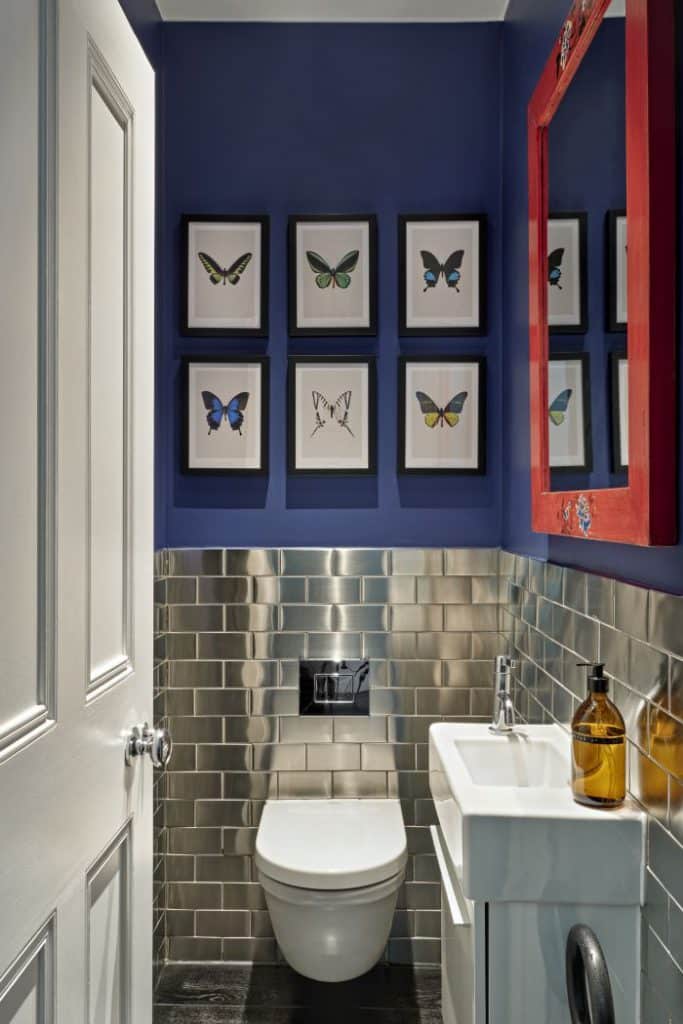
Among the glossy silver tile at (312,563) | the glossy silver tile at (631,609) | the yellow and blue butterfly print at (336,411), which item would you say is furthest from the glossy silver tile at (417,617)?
the glossy silver tile at (631,609)

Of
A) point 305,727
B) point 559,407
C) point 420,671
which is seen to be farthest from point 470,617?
point 559,407

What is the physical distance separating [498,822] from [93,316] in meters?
0.97

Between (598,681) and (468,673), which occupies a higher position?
(598,681)

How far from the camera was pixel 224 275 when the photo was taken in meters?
2.42

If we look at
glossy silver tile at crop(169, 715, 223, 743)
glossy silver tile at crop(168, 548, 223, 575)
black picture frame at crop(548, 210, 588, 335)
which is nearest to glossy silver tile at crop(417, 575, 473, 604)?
glossy silver tile at crop(168, 548, 223, 575)

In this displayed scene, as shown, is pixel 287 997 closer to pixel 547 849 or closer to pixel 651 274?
pixel 547 849

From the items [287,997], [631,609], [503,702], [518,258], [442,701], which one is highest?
[518,258]

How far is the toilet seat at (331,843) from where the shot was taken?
73.2 inches

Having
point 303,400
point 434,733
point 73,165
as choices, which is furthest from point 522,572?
point 73,165

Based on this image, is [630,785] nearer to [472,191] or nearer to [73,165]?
[73,165]

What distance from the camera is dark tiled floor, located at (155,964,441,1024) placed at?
7.00 feet

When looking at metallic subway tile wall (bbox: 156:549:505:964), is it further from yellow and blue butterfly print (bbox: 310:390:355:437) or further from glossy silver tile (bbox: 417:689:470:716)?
yellow and blue butterfly print (bbox: 310:390:355:437)

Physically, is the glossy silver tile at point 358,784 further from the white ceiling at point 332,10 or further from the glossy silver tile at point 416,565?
the white ceiling at point 332,10

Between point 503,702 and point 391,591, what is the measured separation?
2.23 ft
